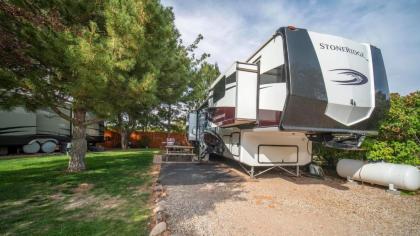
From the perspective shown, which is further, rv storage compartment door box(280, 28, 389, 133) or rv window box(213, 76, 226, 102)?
rv window box(213, 76, 226, 102)

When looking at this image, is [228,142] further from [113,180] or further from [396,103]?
[396,103]

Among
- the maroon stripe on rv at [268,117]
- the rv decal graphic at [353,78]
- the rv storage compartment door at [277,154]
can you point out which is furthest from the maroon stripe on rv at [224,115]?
the rv decal graphic at [353,78]

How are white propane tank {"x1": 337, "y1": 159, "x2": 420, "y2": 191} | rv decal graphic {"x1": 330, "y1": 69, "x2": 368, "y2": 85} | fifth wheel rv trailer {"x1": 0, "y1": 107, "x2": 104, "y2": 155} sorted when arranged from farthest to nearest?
fifth wheel rv trailer {"x1": 0, "y1": 107, "x2": 104, "y2": 155} < white propane tank {"x1": 337, "y1": 159, "x2": 420, "y2": 191} < rv decal graphic {"x1": 330, "y1": 69, "x2": 368, "y2": 85}

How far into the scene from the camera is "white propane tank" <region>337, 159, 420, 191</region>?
201 inches

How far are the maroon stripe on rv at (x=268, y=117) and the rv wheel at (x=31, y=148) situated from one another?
582 inches

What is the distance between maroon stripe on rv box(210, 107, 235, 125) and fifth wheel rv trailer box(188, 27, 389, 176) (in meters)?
0.08

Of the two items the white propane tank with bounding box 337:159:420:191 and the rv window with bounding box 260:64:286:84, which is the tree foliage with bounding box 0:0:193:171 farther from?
the white propane tank with bounding box 337:159:420:191

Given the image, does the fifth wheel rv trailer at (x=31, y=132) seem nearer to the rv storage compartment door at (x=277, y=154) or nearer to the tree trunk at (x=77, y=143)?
the tree trunk at (x=77, y=143)

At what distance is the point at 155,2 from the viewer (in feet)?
19.0

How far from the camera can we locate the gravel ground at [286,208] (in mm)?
3379

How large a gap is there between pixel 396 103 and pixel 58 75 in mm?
8693

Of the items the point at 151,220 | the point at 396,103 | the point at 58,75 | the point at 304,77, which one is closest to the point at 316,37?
the point at 304,77

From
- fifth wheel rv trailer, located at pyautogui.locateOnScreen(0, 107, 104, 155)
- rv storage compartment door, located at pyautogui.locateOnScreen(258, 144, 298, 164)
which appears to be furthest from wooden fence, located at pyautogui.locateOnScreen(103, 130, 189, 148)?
rv storage compartment door, located at pyautogui.locateOnScreen(258, 144, 298, 164)

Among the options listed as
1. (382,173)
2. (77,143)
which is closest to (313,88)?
(382,173)
